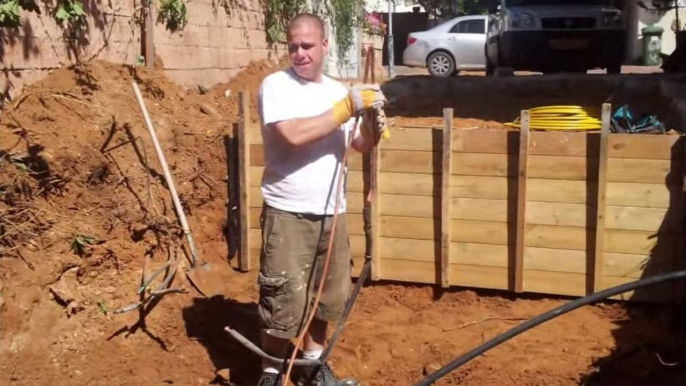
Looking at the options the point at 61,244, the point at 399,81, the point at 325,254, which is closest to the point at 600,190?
the point at 325,254

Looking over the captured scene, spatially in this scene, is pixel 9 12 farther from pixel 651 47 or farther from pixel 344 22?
pixel 651 47

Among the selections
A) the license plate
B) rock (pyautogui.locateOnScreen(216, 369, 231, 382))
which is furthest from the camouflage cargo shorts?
the license plate

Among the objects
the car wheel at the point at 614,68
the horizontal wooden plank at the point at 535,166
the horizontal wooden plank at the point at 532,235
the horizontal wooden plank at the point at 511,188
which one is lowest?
the horizontal wooden plank at the point at 532,235

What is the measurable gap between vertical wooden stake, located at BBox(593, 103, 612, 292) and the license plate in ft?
21.4

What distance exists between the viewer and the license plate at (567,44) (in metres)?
11.6

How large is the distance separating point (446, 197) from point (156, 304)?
205cm

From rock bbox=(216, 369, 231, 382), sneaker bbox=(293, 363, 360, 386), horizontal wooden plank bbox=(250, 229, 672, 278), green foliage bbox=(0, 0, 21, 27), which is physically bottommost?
rock bbox=(216, 369, 231, 382)

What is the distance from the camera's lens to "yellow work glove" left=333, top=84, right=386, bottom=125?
11.5 ft

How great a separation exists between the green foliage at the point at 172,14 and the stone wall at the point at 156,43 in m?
0.06

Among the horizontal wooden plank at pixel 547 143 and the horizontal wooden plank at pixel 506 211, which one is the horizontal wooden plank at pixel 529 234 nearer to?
the horizontal wooden plank at pixel 506 211

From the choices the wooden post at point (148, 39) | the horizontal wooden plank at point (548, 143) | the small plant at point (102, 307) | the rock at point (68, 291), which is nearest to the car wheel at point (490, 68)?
the wooden post at point (148, 39)

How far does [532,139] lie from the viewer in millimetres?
5500

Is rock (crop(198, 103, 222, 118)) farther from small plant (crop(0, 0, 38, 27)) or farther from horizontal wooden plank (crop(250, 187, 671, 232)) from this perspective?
small plant (crop(0, 0, 38, 27))

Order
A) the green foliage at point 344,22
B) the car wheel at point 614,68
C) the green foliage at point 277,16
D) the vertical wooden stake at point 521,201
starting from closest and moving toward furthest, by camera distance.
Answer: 1. the vertical wooden stake at point 521,201
2. the green foliage at point 277,16
3. the green foliage at point 344,22
4. the car wheel at point 614,68
